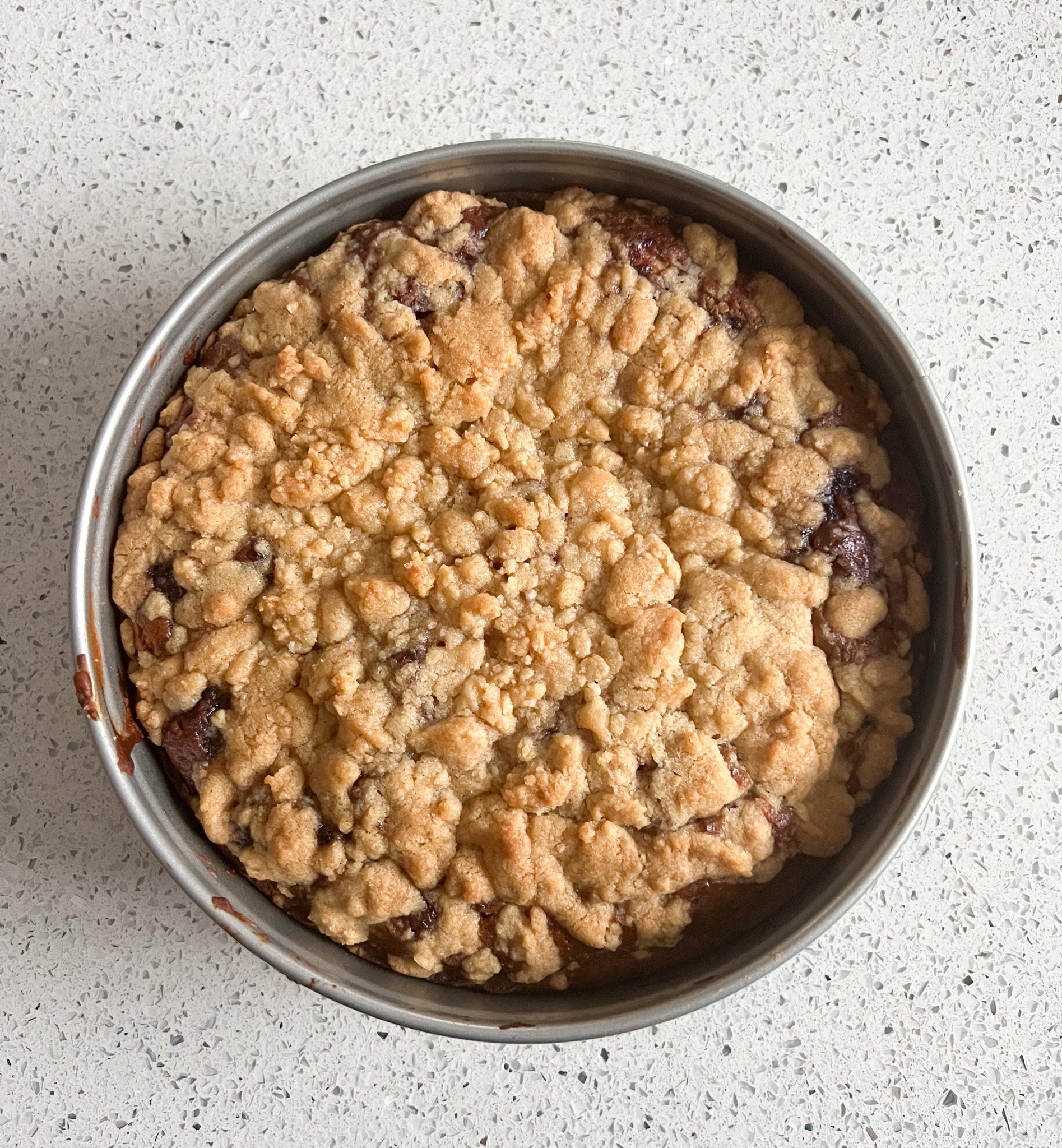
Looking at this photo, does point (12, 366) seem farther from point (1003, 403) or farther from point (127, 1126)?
point (1003, 403)

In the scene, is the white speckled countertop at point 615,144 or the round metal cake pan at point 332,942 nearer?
the round metal cake pan at point 332,942

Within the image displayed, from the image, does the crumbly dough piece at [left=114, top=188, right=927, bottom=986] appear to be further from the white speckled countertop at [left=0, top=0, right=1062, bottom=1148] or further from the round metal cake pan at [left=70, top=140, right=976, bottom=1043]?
the white speckled countertop at [left=0, top=0, right=1062, bottom=1148]

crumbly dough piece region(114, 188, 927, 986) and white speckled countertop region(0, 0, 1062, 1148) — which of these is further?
white speckled countertop region(0, 0, 1062, 1148)

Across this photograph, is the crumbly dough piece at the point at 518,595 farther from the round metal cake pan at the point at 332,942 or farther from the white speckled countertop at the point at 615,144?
the white speckled countertop at the point at 615,144

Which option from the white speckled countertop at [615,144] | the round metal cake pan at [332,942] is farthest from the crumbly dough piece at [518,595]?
the white speckled countertop at [615,144]

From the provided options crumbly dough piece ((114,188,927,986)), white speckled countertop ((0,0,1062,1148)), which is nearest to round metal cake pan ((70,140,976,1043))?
crumbly dough piece ((114,188,927,986))

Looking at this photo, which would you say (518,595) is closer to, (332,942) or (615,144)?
(332,942)
